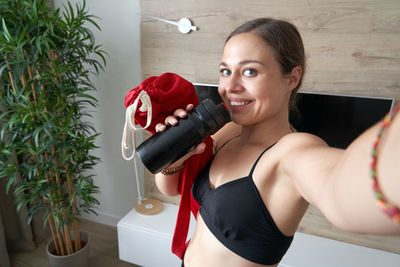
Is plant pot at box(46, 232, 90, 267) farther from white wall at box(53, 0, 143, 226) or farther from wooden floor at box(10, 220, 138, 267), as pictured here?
white wall at box(53, 0, 143, 226)

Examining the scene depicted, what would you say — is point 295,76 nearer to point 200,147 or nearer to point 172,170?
point 200,147

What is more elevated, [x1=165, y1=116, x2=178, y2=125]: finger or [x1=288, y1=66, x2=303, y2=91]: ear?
[x1=288, y1=66, x2=303, y2=91]: ear

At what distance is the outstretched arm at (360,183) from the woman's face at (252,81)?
0.26 metres

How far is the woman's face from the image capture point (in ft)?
1.91

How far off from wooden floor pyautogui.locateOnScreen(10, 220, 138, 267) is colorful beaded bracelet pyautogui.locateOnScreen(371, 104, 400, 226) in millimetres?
2034

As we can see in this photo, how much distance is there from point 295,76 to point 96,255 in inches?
80.8

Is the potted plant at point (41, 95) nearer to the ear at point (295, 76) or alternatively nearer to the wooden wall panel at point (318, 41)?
the wooden wall panel at point (318, 41)

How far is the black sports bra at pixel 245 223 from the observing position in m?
0.58

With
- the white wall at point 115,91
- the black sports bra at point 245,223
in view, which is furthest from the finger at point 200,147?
the white wall at point 115,91

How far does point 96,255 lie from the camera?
6.61 feet

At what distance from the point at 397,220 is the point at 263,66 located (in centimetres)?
44

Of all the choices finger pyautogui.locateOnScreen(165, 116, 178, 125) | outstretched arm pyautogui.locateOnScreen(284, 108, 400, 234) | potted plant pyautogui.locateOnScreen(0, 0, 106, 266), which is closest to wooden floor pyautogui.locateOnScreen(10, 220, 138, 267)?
potted plant pyautogui.locateOnScreen(0, 0, 106, 266)

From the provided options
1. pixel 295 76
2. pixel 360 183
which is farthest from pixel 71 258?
pixel 360 183

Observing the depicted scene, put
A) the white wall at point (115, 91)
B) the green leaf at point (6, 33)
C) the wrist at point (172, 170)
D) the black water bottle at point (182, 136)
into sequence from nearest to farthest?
the black water bottle at point (182, 136) → the wrist at point (172, 170) → the green leaf at point (6, 33) → the white wall at point (115, 91)
